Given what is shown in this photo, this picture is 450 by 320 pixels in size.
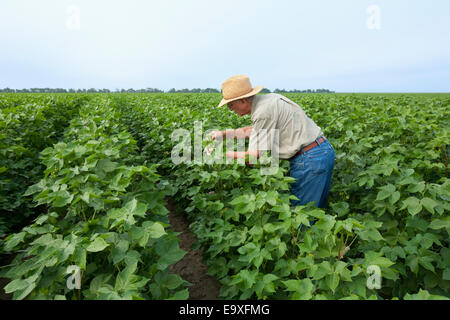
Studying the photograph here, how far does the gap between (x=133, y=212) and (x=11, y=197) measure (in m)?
3.45

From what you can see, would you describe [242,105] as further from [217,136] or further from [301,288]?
[301,288]

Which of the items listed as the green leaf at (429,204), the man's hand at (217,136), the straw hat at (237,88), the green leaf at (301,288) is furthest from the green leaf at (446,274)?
the man's hand at (217,136)

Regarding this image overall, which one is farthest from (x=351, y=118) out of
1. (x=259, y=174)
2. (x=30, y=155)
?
(x=30, y=155)

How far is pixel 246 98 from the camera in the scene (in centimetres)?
298

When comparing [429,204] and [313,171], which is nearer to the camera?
[429,204]

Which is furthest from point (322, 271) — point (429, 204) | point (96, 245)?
point (96, 245)

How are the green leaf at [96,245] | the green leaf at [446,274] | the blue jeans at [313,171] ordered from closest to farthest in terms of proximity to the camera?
the green leaf at [96,245], the green leaf at [446,274], the blue jeans at [313,171]

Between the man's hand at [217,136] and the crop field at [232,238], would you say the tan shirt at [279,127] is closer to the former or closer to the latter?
the crop field at [232,238]

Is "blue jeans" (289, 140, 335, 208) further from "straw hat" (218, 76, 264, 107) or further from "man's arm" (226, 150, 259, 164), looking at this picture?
"straw hat" (218, 76, 264, 107)

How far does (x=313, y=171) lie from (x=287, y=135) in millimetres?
474

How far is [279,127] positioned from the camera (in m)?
2.95

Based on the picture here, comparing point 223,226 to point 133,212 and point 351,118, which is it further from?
point 351,118

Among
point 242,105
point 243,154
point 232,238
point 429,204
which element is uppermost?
point 242,105

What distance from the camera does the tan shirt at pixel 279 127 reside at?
2.83m
